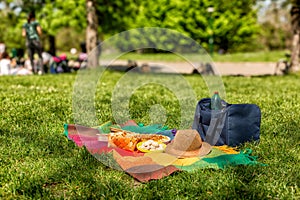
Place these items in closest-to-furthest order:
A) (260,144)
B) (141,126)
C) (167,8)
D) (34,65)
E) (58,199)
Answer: (58,199)
(260,144)
(141,126)
(34,65)
(167,8)

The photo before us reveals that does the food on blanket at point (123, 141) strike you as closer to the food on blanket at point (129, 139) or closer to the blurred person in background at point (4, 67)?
the food on blanket at point (129, 139)

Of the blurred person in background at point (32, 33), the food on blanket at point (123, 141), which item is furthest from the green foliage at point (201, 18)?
the food on blanket at point (123, 141)

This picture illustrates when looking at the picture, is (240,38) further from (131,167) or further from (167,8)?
(131,167)

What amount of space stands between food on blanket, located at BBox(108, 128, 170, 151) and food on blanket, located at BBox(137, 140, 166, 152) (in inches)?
3.3

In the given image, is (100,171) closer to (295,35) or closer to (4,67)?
(4,67)

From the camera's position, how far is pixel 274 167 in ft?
12.1

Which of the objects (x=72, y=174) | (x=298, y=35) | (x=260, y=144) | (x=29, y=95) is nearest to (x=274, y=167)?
(x=260, y=144)

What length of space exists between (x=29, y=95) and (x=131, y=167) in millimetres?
4519

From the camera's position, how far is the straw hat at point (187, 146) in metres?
4.00

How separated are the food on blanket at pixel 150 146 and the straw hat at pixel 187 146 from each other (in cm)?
15

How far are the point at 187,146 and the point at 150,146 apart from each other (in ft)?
1.58

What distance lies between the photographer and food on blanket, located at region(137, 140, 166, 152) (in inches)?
166

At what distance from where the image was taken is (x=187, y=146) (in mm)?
4004

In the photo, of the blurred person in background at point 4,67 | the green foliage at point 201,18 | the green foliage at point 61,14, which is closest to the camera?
the blurred person in background at point 4,67
